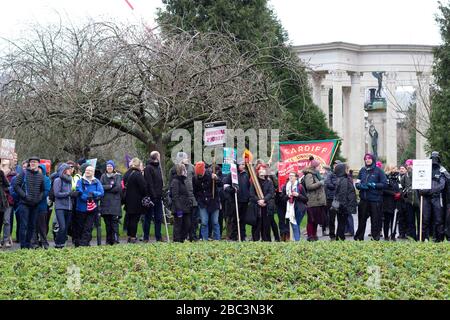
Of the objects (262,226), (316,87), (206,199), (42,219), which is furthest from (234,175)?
(316,87)

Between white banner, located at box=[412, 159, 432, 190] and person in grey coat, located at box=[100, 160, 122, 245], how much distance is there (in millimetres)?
6217

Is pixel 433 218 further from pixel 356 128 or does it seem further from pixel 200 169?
pixel 356 128

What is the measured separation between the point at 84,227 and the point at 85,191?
2.48ft

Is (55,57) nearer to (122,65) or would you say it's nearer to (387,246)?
→ (122,65)

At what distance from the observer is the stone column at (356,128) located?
59.1 meters

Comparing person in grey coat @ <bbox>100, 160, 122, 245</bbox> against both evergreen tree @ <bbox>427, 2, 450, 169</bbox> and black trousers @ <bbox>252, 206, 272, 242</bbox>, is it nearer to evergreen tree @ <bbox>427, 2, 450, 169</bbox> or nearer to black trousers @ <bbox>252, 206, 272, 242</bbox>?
black trousers @ <bbox>252, 206, 272, 242</bbox>

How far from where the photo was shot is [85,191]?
16.9 metres

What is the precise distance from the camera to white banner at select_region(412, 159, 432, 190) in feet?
59.1

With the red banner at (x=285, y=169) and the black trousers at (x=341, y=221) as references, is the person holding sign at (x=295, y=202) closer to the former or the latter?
the black trousers at (x=341, y=221)

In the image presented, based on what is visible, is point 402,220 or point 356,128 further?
point 356,128

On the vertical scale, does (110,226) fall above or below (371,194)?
below

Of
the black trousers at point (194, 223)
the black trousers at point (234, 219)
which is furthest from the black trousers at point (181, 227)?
the black trousers at point (234, 219)

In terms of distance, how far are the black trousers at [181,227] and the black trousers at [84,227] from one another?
1680mm

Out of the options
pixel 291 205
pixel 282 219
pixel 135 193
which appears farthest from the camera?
pixel 282 219
